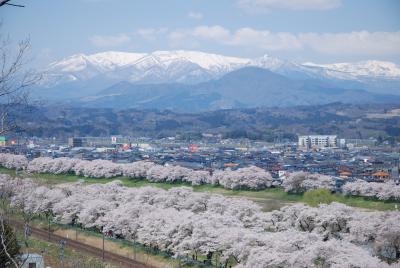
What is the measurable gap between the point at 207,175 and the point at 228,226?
22845 millimetres

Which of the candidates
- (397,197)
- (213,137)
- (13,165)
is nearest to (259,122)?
(213,137)

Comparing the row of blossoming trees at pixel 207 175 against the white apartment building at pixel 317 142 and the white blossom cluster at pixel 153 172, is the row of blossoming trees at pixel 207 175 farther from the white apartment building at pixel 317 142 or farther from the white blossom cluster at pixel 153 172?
the white apartment building at pixel 317 142

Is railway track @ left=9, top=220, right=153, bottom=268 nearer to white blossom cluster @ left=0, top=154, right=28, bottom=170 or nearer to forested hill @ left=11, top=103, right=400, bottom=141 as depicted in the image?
white blossom cluster @ left=0, top=154, right=28, bottom=170

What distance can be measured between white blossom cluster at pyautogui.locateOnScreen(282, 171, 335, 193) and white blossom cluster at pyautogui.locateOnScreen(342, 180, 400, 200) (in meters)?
1.47

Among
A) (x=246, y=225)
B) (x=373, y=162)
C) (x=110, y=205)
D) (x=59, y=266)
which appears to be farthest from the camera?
(x=373, y=162)

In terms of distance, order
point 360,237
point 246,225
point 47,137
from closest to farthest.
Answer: point 360,237 → point 246,225 → point 47,137

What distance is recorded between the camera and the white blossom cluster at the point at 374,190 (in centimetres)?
3794

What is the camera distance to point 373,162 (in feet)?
215

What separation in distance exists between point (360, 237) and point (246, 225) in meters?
5.85

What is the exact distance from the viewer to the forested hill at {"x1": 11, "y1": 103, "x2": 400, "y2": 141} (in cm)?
11919

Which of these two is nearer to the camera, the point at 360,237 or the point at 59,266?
the point at 59,266

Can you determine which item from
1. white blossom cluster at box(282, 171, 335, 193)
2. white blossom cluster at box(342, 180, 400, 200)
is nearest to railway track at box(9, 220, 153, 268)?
white blossom cluster at box(282, 171, 335, 193)

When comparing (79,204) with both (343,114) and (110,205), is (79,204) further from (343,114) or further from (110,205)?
(343,114)

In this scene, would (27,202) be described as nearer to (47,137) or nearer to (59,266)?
(59,266)
